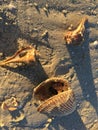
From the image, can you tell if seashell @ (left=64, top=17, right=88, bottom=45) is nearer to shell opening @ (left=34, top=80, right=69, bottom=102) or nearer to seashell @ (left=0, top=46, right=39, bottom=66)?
seashell @ (left=0, top=46, right=39, bottom=66)

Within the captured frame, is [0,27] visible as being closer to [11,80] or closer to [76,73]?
[11,80]

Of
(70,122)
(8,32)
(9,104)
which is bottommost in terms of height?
(70,122)

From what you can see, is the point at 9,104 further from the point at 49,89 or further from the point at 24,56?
the point at 24,56

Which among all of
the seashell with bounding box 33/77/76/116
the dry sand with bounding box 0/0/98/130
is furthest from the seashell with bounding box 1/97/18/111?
the seashell with bounding box 33/77/76/116

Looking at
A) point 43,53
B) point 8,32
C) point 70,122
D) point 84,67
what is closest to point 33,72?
point 43,53

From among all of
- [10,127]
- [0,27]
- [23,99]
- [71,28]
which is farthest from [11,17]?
[10,127]

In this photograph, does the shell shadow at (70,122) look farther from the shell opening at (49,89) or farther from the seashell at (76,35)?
the seashell at (76,35)
